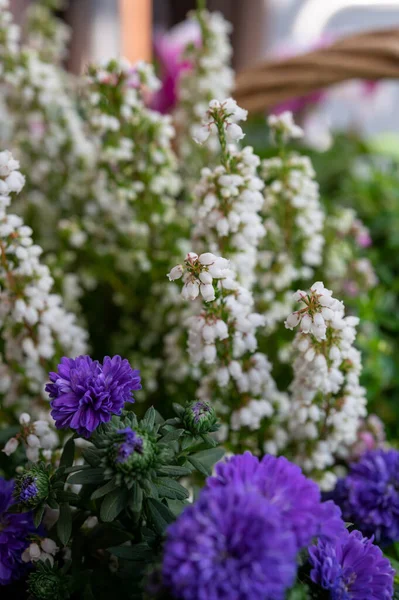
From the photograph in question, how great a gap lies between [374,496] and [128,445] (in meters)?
0.23

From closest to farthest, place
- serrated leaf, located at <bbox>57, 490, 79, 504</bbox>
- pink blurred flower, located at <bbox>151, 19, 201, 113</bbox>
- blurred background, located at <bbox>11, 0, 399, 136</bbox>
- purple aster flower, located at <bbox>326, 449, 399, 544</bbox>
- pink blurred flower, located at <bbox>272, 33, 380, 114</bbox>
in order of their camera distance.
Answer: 1. serrated leaf, located at <bbox>57, 490, 79, 504</bbox>
2. purple aster flower, located at <bbox>326, 449, 399, 544</bbox>
3. pink blurred flower, located at <bbox>151, 19, 201, 113</bbox>
4. pink blurred flower, located at <bbox>272, 33, 380, 114</bbox>
5. blurred background, located at <bbox>11, 0, 399, 136</bbox>

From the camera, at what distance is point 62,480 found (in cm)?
34

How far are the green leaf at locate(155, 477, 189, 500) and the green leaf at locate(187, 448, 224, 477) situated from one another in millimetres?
26

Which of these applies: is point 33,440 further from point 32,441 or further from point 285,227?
point 285,227

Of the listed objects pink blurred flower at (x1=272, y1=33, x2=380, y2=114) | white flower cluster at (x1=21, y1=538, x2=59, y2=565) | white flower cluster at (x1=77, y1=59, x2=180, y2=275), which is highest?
pink blurred flower at (x1=272, y1=33, x2=380, y2=114)

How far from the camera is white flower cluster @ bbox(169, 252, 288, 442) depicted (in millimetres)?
351

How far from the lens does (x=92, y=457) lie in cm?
32

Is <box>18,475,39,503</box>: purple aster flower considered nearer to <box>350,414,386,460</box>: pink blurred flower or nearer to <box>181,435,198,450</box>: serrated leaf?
<box>181,435,198,450</box>: serrated leaf

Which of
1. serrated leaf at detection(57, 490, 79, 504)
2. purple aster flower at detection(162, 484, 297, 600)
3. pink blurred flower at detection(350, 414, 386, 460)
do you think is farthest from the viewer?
pink blurred flower at detection(350, 414, 386, 460)

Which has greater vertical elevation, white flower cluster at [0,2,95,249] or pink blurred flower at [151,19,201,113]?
pink blurred flower at [151,19,201,113]

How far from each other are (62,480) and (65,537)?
0.03 metres

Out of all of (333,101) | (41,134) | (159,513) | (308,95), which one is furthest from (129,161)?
(333,101)

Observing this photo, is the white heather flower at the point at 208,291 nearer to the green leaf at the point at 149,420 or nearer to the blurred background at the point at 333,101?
the green leaf at the point at 149,420

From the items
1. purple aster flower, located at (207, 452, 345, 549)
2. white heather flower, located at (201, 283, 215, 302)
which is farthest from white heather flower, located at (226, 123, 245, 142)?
purple aster flower, located at (207, 452, 345, 549)
